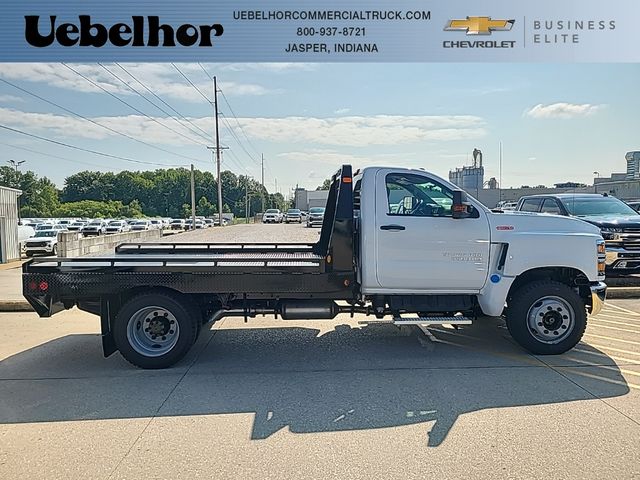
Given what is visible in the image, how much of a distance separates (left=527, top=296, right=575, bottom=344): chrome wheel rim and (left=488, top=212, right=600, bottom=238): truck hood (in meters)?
0.84

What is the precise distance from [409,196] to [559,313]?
7.57 ft

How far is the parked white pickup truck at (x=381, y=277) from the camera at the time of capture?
19.8 feet

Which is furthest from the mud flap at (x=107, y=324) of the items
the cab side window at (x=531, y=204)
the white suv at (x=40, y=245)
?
the white suv at (x=40, y=245)

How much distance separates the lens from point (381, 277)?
20.6 ft

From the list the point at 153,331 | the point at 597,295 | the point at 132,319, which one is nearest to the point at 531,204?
the point at 597,295

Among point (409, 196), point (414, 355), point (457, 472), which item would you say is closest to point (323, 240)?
point (409, 196)

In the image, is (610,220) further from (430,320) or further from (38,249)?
(38,249)

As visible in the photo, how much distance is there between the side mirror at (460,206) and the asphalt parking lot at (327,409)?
1.75 m

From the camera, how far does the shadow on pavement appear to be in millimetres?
4727

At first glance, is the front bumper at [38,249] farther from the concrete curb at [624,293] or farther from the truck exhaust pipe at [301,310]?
the concrete curb at [624,293]

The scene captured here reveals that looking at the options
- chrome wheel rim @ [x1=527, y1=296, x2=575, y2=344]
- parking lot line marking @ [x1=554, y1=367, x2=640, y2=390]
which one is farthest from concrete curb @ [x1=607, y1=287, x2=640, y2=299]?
parking lot line marking @ [x1=554, y1=367, x2=640, y2=390]

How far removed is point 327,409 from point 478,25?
29.7ft

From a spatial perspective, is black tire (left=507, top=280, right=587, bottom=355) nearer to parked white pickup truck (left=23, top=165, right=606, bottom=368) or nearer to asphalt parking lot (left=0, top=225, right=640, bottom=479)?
parked white pickup truck (left=23, top=165, right=606, bottom=368)

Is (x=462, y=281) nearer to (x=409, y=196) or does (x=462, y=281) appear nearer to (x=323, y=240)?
(x=409, y=196)
